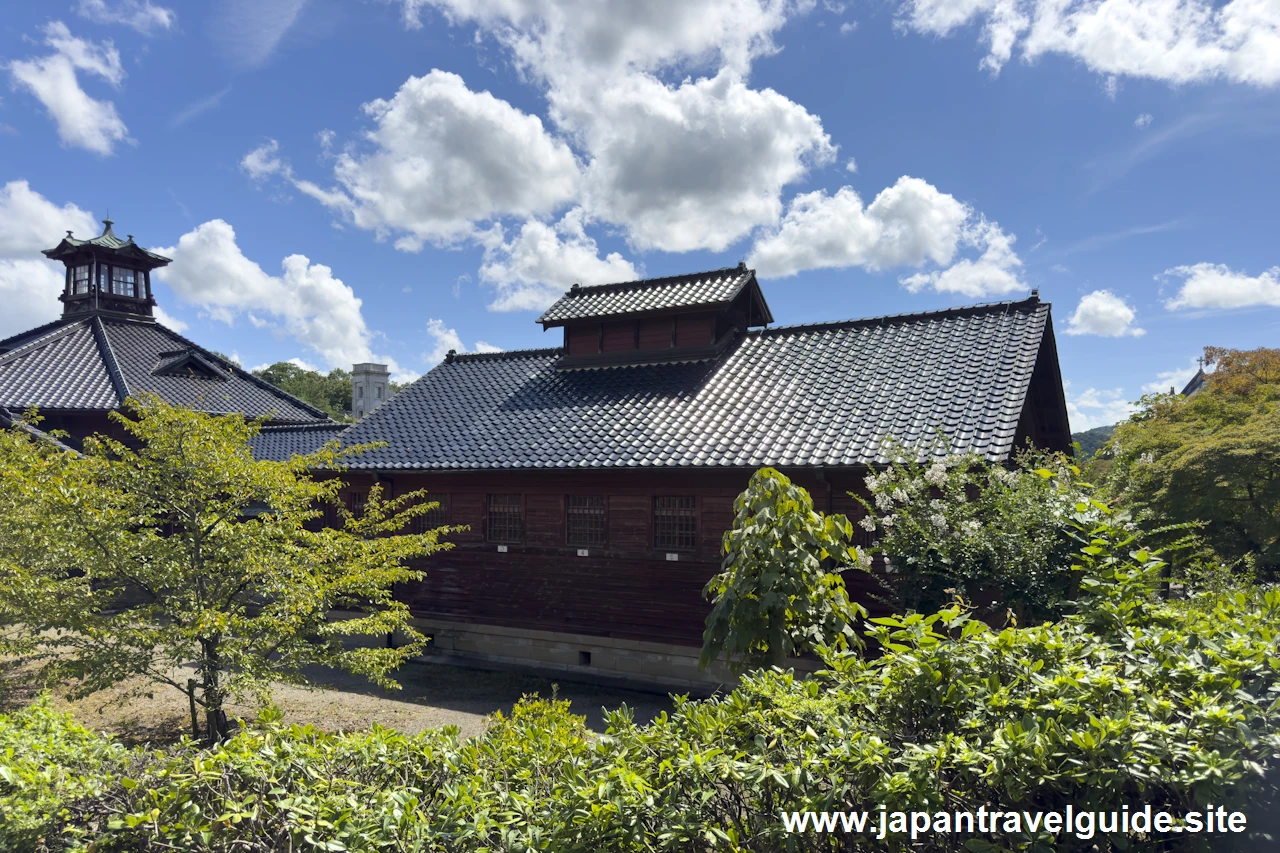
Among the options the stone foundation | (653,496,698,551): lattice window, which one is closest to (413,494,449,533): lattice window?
the stone foundation

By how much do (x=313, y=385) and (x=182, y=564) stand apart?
7386 cm

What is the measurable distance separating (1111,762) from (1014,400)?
9.63 m

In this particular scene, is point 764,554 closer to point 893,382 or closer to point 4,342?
point 893,382

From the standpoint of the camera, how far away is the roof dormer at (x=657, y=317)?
16.2m

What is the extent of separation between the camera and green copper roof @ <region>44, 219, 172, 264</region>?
2877 cm

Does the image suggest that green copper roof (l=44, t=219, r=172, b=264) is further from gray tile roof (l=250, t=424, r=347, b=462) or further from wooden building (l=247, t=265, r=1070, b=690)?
wooden building (l=247, t=265, r=1070, b=690)

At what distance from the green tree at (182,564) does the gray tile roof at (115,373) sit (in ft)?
44.1

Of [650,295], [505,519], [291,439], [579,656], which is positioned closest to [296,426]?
[291,439]

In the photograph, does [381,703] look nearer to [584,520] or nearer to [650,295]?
[584,520]

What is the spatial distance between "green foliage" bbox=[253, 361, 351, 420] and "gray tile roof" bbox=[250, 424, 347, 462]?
4812 cm

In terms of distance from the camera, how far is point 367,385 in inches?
2655

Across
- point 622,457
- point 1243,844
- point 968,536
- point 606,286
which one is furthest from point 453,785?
point 606,286

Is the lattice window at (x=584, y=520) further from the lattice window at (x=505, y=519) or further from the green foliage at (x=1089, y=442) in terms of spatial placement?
the green foliage at (x=1089, y=442)

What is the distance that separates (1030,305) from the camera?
13.5 metres
